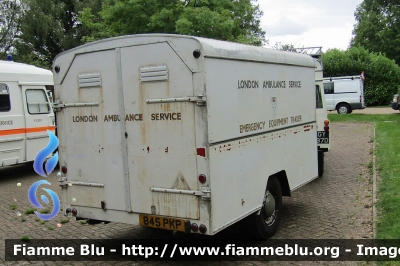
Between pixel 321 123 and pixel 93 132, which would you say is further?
pixel 321 123

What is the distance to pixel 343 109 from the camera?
2925 centimetres

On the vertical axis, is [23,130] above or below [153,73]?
below

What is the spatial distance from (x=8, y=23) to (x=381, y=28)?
4664 cm

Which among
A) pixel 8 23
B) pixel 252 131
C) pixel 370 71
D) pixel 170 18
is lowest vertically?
pixel 252 131

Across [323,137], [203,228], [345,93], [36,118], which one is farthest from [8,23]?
[203,228]

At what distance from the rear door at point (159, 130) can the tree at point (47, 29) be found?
1070 inches

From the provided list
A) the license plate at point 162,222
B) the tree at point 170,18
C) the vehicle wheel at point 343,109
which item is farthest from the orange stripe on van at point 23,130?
the vehicle wheel at point 343,109

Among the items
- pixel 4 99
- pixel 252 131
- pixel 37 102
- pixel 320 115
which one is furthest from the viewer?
pixel 37 102

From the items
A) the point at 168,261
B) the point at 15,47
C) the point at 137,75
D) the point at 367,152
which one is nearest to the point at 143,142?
the point at 137,75

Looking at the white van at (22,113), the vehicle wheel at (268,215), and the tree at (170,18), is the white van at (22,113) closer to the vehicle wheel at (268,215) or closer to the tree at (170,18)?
the tree at (170,18)

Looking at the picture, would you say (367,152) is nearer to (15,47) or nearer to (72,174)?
(72,174)

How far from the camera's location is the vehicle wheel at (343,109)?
95.5 feet

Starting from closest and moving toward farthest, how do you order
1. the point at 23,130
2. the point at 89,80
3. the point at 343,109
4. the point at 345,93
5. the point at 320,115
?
the point at 89,80
the point at 320,115
the point at 23,130
the point at 345,93
the point at 343,109

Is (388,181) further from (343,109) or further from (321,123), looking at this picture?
(343,109)
